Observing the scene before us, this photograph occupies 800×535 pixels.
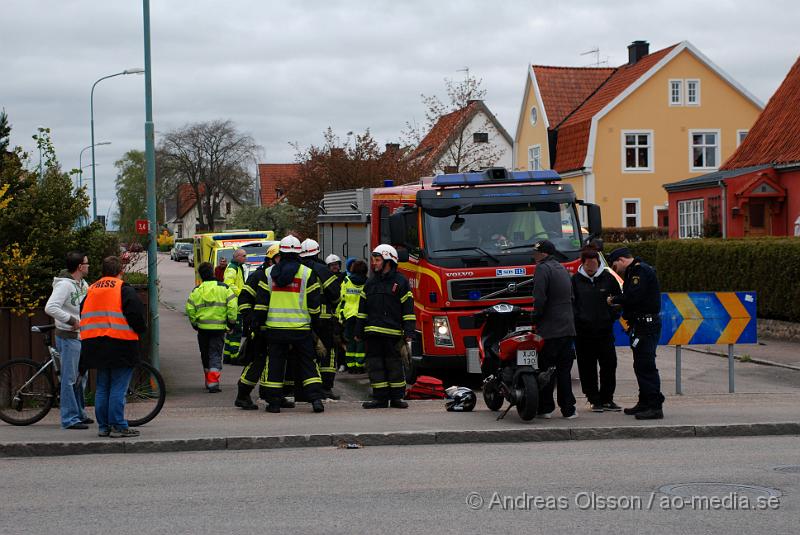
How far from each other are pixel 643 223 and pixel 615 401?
1494 inches

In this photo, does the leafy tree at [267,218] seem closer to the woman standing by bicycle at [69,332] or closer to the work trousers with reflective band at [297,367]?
the work trousers with reflective band at [297,367]

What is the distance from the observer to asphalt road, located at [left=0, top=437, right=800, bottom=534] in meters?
7.13

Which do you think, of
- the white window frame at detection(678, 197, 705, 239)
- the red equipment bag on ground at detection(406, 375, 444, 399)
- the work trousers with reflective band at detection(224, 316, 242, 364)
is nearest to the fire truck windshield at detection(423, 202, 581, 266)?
the red equipment bag on ground at detection(406, 375, 444, 399)

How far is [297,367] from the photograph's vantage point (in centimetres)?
1262

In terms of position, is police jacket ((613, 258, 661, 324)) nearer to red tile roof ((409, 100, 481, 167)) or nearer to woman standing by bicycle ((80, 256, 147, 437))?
woman standing by bicycle ((80, 256, 147, 437))

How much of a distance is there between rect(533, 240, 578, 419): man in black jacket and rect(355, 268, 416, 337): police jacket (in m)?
1.59

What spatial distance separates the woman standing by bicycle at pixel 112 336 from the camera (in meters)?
10.5

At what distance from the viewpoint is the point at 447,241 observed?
15125 mm

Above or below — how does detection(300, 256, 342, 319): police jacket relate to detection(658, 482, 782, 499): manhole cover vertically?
above

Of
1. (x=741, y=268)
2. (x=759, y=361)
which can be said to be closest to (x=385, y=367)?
(x=759, y=361)

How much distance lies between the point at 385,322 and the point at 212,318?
305 cm

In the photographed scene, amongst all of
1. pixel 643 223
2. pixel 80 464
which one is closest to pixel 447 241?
pixel 80 464

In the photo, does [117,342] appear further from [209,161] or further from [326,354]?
[209,161]

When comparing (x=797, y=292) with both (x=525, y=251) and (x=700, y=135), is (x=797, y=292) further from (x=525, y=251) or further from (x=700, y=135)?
(x=700, y=135)
